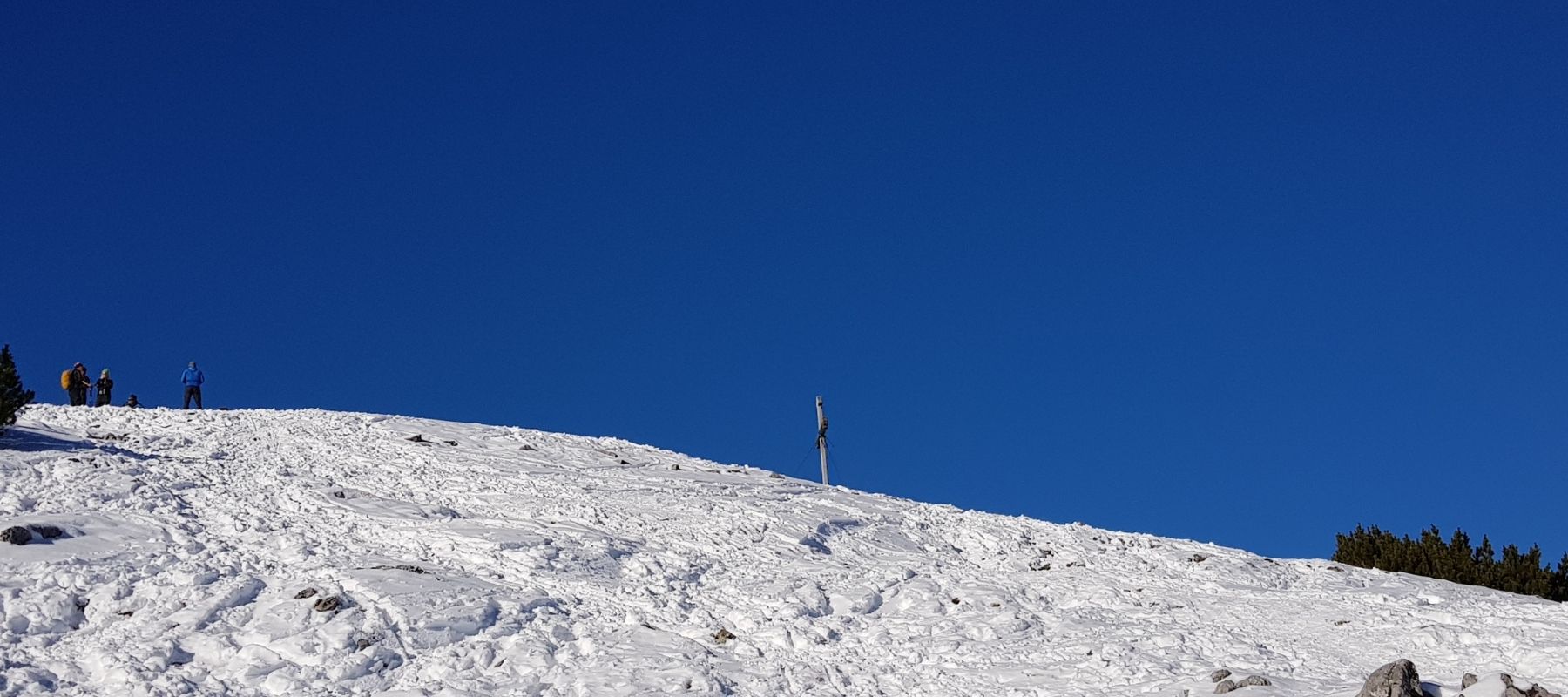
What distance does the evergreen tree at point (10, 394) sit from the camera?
77.2ft

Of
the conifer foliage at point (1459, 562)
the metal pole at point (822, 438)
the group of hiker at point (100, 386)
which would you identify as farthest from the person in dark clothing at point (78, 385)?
the conifer foliage at point (1459, 562)

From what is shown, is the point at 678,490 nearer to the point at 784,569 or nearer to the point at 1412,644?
the point at 784,569

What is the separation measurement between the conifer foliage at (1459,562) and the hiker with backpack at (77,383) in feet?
95.4

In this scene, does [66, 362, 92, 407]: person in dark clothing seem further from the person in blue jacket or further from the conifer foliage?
the conifer foliage

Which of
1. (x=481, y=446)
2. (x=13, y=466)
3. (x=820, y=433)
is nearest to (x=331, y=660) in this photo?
(x=13, y=466)

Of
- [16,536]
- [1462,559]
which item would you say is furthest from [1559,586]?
[16,536]

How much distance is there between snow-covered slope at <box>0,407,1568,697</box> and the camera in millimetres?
14945

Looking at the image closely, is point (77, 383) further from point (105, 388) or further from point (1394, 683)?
point (1394, 683)

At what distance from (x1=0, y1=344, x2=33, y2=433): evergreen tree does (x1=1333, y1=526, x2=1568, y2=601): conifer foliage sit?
2360cm

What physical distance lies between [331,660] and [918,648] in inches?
265

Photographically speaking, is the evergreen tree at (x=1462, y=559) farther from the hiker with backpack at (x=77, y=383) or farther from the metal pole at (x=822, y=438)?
the hiker with backpack at (x=77, y=383)

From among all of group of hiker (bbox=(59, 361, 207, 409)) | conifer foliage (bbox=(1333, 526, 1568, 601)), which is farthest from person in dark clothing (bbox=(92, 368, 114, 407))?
conifer foliage (bbox=(1333, 526, 1568, 601))

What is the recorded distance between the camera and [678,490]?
25.4 m

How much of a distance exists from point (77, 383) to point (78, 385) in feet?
0.26
